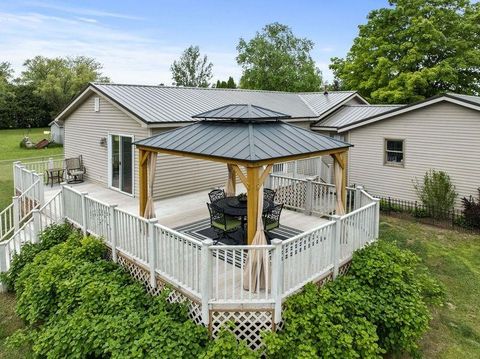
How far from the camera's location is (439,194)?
12.0 meters

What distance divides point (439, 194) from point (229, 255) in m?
8.49

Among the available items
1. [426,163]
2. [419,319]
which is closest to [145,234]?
[419,319]

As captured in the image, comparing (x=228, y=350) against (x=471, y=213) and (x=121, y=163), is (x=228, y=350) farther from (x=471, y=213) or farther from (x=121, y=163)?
(x=471, y=213)

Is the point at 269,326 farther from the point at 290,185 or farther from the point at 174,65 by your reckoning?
the point at 174,65

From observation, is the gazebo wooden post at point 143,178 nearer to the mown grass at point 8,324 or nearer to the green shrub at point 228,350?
the mown grass at point 8,324

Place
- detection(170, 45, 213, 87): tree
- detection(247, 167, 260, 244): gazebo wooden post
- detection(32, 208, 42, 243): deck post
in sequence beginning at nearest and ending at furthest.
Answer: detection(247, 167, 260, 244): gazebo wooden post → detection(32, 208, 42, 243): deck post → detection(170, 45, 213, 87): tree

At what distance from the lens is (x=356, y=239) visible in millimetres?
7141

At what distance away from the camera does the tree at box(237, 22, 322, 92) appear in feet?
128

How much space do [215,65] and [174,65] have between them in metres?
5.35

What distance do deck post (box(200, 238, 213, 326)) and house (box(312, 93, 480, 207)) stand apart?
10.2 meters

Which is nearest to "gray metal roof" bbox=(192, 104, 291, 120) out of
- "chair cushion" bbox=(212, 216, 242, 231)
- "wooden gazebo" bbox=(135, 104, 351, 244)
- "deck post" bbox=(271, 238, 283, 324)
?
"wooden gazebo" bbox=(135, 104, 351, 244)

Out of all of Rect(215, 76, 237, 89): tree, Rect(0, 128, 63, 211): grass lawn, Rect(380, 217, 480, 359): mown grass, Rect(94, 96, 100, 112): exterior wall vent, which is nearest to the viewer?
Rect(380, 217, 480, 359): mown grass

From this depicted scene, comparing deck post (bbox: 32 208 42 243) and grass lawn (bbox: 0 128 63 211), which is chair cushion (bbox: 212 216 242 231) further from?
grass lawn (bbox: 0 128 63 211)

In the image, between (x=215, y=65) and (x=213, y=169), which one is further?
(x=215, y=65)
